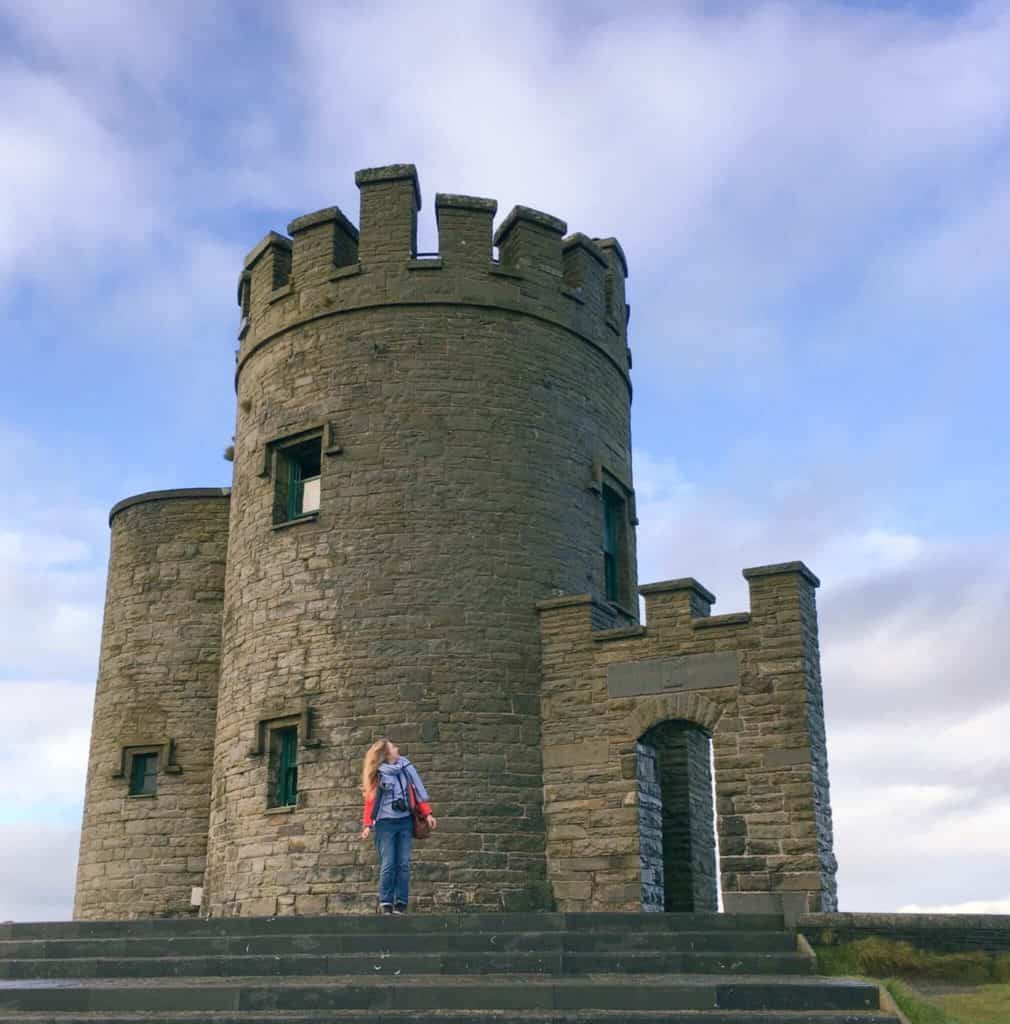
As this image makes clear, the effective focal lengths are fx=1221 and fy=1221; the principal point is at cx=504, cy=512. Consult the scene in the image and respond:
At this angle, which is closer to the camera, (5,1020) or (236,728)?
(5,1020)

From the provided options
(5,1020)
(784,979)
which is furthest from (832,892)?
(5,1020)

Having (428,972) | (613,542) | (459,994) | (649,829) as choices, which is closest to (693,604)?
A: (649,829)

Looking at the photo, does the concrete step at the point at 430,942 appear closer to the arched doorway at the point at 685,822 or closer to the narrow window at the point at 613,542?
the arched doorway at the point at 685,822

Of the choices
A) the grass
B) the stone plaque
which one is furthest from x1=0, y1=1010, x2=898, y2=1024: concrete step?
the stone plaque

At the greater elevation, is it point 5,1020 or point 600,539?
point 600,539

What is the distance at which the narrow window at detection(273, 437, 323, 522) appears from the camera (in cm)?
1576

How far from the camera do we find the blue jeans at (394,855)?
11.0 metres

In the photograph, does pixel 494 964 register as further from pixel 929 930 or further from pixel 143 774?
pixel 143 774

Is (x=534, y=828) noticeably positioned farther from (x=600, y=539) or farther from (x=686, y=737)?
(x=600, y=539)

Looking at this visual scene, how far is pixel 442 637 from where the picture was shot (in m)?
14.4

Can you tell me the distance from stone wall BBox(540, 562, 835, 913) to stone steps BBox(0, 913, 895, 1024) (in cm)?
174

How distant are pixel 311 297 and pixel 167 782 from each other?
23.1 feet

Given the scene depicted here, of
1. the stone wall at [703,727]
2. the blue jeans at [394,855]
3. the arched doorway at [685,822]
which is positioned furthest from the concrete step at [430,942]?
the arched doorway at [685,822]

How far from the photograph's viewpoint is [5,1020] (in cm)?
821
